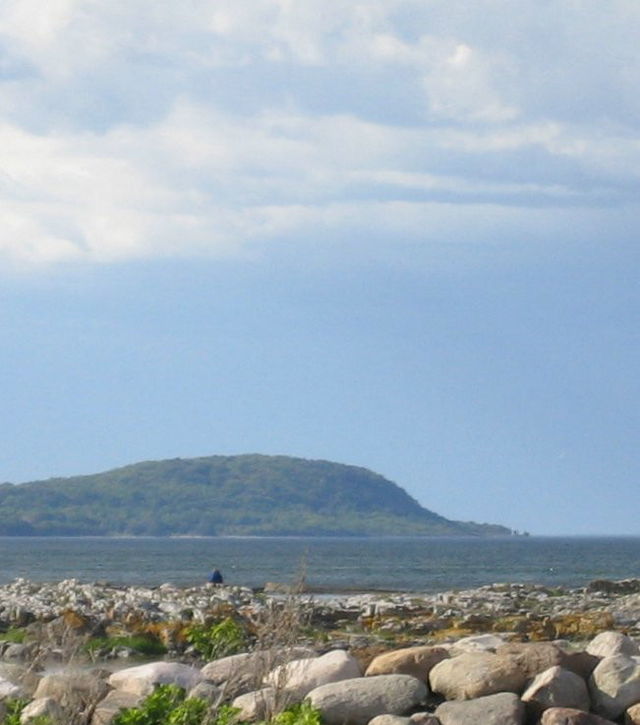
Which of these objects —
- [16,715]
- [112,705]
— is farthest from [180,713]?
[16,715]

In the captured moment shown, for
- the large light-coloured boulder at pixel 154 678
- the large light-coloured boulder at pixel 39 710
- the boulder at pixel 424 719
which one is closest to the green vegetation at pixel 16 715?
the large light-coloured boulder at pixel 39 710

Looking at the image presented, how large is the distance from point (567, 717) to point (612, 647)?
6.22 ft

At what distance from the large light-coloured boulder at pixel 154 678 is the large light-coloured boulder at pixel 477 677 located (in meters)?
2.57

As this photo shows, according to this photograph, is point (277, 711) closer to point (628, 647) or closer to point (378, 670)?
Result: point (378, 670)

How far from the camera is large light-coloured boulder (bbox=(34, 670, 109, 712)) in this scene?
1031cm

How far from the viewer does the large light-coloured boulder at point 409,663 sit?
47.2 ft

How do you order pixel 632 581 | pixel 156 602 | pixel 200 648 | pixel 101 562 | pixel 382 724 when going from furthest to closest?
pixel 101 562
pixel 632 581
pixel 156 602
pixel 200 648
pixel 382 724

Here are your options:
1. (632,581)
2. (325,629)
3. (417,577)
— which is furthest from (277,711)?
(417,577)

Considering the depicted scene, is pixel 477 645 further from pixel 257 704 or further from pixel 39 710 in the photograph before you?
pixel 39 710

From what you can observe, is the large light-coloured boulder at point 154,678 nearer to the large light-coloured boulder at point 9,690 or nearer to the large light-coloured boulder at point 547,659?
the large light-coloured boulder at point 9,690

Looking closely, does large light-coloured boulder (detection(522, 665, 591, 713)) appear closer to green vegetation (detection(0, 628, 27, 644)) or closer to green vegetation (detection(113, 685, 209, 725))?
green vegetation (detection(113, 685, 209, 725))

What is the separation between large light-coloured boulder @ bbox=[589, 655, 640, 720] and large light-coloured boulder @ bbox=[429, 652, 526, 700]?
782mm

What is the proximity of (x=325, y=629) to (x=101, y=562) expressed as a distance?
7790 centimetres

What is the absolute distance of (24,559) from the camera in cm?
11212
